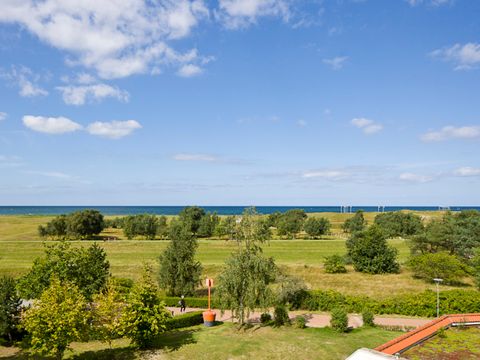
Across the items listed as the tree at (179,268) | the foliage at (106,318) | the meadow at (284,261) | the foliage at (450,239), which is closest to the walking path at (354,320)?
the tree at (179,268)

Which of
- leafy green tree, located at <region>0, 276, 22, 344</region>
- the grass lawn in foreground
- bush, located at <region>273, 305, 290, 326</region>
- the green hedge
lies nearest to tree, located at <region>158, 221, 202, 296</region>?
the green hedge

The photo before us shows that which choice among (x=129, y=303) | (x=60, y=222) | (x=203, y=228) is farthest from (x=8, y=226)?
(x=129, y=303)

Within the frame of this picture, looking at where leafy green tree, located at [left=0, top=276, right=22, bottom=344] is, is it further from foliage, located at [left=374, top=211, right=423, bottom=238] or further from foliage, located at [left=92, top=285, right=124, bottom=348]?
Result: foliage, located at [left=374, top=211, right=423, bottom=238]

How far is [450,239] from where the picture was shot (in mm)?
57656

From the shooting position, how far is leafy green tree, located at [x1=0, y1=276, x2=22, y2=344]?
25.8m

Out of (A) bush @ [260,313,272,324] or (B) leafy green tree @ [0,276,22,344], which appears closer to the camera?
(B) leafy green tree @ [0,276,22,344]

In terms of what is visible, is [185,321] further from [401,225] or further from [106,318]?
[401,225]

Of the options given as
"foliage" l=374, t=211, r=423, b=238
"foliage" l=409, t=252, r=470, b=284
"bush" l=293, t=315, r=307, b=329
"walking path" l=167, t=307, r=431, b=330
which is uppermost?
"foliage" l=374, t=211, r=423, b=238

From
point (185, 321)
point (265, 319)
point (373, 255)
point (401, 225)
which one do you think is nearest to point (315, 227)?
point (401, 225)

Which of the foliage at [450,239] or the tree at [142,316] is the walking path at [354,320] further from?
the foliage at [450,239]

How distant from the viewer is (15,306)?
26.7 meters

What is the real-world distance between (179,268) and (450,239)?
4109cm

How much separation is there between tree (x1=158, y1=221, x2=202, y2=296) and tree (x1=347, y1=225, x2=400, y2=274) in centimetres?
2472

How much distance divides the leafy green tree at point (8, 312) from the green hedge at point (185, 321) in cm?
1045
